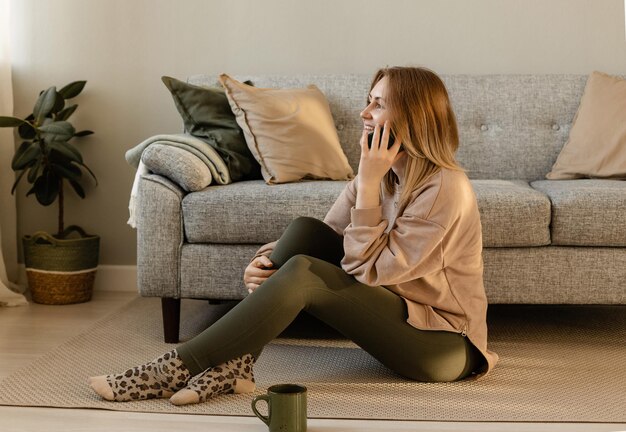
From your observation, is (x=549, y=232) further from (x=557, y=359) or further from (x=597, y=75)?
(x=597, y=75)

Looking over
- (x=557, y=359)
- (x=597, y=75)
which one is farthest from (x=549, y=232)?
(x=597, y=75)

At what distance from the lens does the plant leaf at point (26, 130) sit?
138 inches

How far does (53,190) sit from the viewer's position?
360 centimetres

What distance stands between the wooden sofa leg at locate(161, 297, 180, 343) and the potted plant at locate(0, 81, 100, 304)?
0.82 meters

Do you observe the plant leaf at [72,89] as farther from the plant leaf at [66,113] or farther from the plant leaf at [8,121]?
the plant leaf at [8,121]

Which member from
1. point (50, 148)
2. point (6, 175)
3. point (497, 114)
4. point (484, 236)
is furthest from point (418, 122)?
point (6, 175)

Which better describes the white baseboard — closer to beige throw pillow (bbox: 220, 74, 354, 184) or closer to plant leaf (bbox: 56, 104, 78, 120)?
plant leaf (bbox: 56, 104, 78, 120)

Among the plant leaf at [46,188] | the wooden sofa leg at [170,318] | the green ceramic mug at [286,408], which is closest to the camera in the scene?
the green ceramic mug at [286,408]

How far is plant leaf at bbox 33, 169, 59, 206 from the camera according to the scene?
141 inches

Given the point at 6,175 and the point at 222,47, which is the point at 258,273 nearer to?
the point at 222,47

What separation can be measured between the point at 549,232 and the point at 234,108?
3.87ft

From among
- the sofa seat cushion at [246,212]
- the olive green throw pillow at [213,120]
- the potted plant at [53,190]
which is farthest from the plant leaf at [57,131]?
the sofa seat cushion at [246,212]

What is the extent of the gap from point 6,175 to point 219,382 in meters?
1.98

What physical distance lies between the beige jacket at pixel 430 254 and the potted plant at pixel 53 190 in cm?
167
